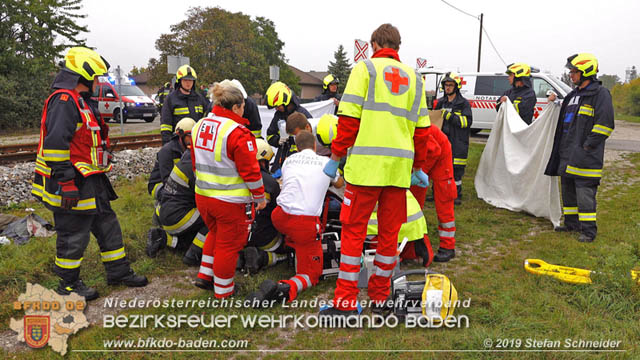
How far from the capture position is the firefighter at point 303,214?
3818 mm

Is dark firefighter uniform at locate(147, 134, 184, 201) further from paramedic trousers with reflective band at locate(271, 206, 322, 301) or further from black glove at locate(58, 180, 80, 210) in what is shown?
paramedic trousers with reflective band at locate(271, 206, 322, 301)

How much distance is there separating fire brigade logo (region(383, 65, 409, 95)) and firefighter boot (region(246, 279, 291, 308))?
6.12 ft

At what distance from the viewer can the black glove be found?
348 cm

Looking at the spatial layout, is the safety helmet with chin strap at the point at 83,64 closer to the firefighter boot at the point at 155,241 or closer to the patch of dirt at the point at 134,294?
the firefighter boot at the point at 155,241

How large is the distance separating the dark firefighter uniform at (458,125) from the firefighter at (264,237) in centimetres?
380

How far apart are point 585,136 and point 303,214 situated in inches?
159

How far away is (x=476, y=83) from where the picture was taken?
637 inches

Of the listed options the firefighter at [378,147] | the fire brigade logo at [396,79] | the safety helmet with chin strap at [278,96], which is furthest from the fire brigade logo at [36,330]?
the safety helmet with chin strap at [278,96]

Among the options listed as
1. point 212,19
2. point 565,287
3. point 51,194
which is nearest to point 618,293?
point 565,287

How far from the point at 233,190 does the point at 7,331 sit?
2.08 meters

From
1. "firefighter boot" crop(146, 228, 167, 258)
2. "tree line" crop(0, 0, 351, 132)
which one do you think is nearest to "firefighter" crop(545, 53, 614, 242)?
"firefighter boot" crop(146, 228, 167, 258)

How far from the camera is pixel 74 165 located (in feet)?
11.8

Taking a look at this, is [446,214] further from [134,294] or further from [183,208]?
→ [134,294]

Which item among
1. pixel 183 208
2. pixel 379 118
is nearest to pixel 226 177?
pixel 183 208
